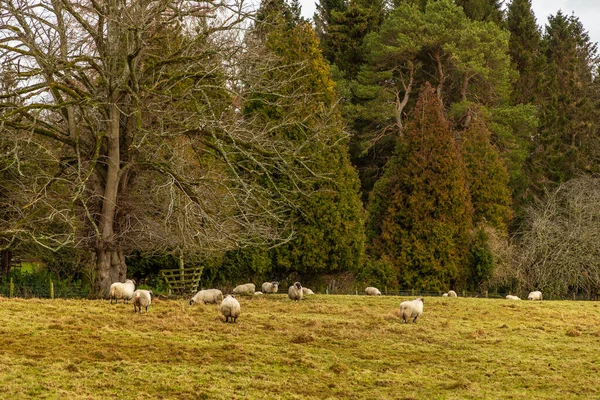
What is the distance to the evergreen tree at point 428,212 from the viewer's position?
32.3 m

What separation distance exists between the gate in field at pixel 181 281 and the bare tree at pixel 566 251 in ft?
49.6

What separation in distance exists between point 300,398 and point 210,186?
37.0 ft

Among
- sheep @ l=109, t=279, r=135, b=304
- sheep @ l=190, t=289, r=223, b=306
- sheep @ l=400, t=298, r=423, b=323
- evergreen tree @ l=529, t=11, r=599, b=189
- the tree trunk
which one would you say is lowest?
sheep @ l=400, t=298, r=423, b=323

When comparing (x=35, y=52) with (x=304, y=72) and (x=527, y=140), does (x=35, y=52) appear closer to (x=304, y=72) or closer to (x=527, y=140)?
(x=304, y=72)

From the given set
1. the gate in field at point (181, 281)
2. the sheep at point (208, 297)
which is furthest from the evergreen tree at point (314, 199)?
the sheep at point (208, 297)

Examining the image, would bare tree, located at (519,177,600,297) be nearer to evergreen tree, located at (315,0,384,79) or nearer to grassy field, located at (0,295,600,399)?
grassy field, located at (0,295,600,399)

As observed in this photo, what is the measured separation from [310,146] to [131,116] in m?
10.0

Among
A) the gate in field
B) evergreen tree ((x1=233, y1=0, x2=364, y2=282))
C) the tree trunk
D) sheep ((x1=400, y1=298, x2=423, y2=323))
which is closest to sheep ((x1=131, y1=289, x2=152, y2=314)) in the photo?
the tree trunk

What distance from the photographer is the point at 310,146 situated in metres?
28.7

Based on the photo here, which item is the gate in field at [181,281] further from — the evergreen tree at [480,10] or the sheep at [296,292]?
the evergreen tree at [480,10]

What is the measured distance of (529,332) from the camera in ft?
53.0

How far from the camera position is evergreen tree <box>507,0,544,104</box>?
49156 millimetres

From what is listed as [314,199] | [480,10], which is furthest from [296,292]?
[480,10]

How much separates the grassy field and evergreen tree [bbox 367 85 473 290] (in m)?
14.2
